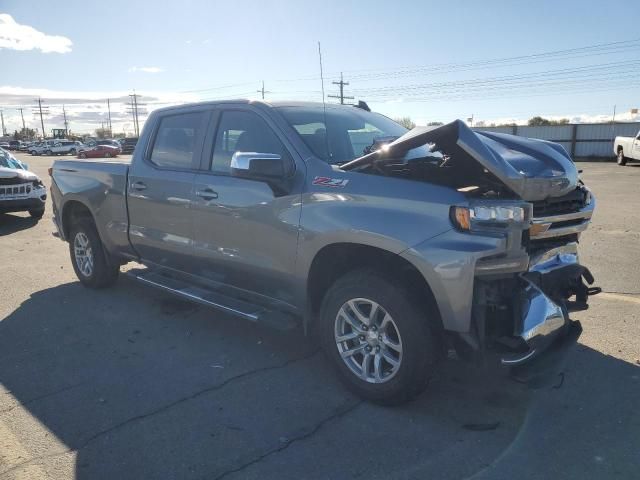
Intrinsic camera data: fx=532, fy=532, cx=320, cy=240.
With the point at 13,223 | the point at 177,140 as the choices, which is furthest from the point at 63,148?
the point at 177,140

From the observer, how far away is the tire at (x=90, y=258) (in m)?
6.06

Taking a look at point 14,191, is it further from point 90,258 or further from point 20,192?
point 90,258

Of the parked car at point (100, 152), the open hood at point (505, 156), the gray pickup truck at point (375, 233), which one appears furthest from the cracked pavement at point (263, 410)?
the parked car at point (100, 152)

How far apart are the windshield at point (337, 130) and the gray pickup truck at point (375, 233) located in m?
0.02

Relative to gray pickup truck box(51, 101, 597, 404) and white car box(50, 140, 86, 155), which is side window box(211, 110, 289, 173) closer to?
gray pickup truck box(51, 101, 597, 404)

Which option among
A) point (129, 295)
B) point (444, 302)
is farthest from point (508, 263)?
point (129, 295)

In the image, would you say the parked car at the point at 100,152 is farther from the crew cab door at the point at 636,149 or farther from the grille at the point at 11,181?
the crew cab door at the point at 636,149

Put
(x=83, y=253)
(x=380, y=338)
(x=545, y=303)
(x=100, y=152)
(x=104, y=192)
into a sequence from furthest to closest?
1. (x=100, y=152)
2. (x=83, y=253)
3. (x=104, y=192)
4. (x=380, y=338)
5. (x=545, y=303)

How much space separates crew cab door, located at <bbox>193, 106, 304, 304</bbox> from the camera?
3881mm

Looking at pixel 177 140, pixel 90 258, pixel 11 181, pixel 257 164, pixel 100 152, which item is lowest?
pixel 90 258

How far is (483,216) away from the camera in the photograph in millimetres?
3057

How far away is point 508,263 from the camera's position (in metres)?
3.09

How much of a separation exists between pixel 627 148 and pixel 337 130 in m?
25.3

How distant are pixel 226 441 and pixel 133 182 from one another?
307cm
